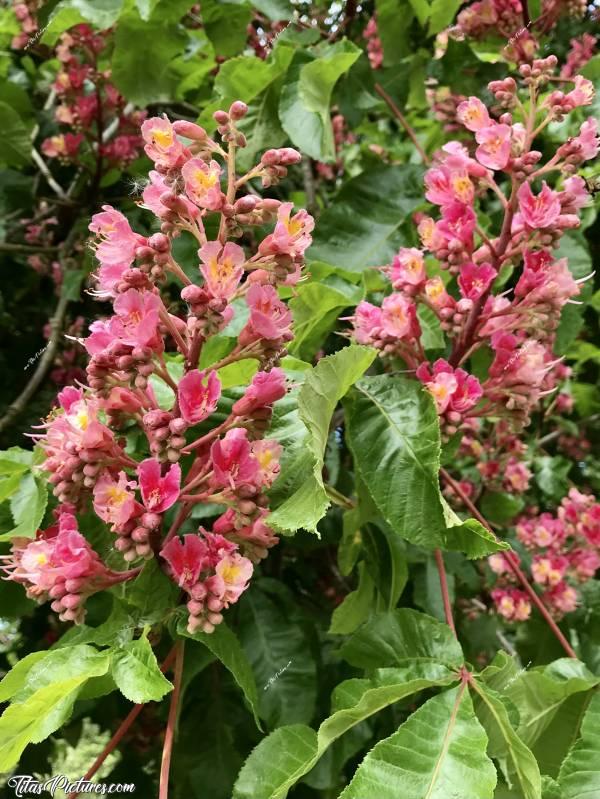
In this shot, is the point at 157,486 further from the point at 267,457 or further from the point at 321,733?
the point at 321,733

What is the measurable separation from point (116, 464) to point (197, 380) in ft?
0.52

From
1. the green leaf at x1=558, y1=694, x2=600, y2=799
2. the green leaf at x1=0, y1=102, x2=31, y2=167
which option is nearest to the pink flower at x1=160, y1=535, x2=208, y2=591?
the green leaf at x1=558, y1=694, x2=600, y2=799

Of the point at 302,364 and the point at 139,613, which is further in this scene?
the point at 302,364

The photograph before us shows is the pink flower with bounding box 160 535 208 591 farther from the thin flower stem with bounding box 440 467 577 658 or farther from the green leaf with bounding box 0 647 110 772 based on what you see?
the thin flower stem with bounding box 440 467 577 658

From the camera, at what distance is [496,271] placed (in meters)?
1.16

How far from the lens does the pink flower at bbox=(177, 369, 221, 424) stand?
885 millimetres

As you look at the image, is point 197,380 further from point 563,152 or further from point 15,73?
point 15,73

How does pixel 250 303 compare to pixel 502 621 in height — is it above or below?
above

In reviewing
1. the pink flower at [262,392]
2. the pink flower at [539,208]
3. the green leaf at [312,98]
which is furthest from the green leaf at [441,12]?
the pink flower at [262,392]

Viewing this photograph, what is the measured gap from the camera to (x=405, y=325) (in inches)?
46.4

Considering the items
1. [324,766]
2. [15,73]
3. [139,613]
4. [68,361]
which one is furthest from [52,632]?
[15,73]

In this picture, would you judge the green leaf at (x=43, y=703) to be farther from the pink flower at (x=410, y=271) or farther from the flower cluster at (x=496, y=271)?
the pink flower at (x=410, y=271)

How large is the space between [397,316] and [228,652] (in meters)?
0.54

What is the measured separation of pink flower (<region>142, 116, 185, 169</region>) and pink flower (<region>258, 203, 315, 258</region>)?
142 millimetres
